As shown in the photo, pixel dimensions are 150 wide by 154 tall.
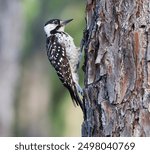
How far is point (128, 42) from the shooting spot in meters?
6.82

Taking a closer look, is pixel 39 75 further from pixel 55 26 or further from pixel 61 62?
pixel 61 62

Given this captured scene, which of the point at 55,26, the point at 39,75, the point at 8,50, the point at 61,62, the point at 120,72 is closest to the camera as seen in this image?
the point at 120,72

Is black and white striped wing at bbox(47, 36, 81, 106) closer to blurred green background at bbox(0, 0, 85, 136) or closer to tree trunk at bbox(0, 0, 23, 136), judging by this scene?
tree trunk at bbox(0, 0, 23, 136)

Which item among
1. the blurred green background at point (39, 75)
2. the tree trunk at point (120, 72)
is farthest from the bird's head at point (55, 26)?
the blurred green background at point (39, 75)

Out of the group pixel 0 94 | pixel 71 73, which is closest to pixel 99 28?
pixel 71 73

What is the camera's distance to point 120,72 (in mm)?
6824

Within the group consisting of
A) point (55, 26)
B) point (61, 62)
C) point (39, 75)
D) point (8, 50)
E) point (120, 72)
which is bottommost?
point (39, 75)

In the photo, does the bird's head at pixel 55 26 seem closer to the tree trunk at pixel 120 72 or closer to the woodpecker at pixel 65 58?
the woodpecker at pixel 65 58

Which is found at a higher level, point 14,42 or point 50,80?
point 14,42

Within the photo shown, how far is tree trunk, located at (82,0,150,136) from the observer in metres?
6.71

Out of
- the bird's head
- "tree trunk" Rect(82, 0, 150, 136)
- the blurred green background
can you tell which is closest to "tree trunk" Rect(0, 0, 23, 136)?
the blurred green background

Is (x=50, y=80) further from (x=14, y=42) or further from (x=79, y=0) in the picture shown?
(x=14, y=42)

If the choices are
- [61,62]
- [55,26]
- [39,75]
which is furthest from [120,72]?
[39,75]

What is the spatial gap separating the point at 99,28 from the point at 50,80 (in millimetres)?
17491
